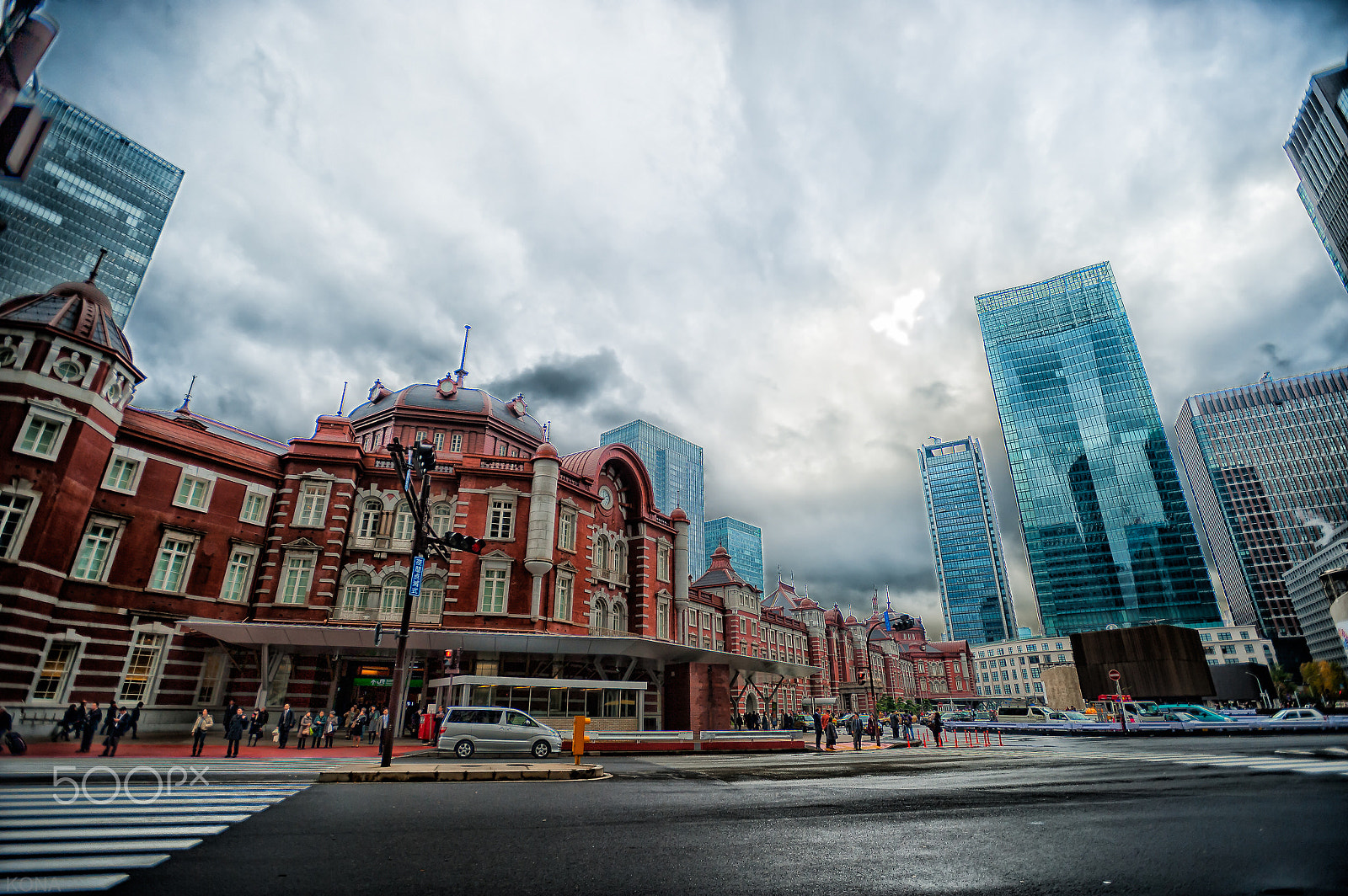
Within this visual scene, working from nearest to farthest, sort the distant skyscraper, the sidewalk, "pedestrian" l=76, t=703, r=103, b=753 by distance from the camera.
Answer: the sidewalk
"pedestrian" l=76, t=703, r=103, b=753
the distant skyscraper

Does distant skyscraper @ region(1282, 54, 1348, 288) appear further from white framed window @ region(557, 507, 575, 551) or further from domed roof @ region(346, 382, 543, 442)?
domed roof @ region(346, 382, 543, 442)

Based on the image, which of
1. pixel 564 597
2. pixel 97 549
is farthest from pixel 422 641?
pixel 97 549

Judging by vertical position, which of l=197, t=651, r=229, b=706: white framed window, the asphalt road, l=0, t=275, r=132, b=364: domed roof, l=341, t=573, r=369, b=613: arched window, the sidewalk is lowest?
the sidewalk

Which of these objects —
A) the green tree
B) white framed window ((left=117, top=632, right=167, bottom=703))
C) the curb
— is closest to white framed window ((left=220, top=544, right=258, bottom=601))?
white framed window ((left=117, top=632, right=167, bottom=703))

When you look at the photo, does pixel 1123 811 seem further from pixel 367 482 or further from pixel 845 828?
pixel 367 482

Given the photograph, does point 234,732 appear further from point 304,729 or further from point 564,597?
point 564,597

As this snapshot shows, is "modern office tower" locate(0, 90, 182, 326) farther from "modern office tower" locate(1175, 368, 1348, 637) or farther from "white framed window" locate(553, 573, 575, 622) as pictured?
"modern office tower" locate(1175, 368, 1348, 637)

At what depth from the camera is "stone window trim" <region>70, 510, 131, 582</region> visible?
2375 cm

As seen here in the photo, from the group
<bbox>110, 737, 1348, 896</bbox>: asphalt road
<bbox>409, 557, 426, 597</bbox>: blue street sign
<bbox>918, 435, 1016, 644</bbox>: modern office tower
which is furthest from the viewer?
<bbox>918, 435, 1016, 644</bbox>: modern office tower

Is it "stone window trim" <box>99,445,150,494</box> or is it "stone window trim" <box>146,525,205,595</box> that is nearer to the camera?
"stone window trim" <box>99,445,150,494</box>

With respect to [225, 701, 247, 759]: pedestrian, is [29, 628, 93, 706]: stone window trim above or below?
above

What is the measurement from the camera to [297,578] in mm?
29438

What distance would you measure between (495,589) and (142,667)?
14240mm

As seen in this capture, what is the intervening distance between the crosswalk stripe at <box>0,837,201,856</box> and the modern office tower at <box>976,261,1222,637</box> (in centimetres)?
14287
